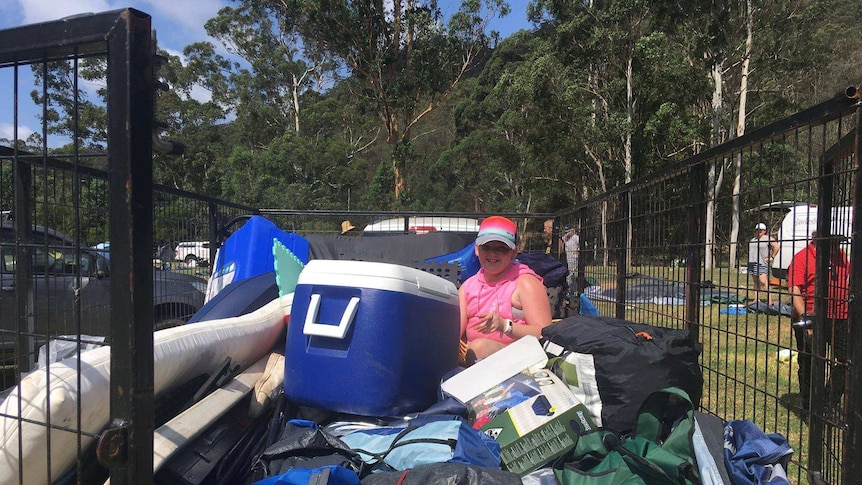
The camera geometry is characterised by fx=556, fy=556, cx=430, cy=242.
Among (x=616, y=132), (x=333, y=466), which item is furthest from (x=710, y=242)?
(x=616, y=132)

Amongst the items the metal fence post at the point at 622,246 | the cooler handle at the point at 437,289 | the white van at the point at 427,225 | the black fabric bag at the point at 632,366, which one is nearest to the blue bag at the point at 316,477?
the cooler handle at the point at 437,289

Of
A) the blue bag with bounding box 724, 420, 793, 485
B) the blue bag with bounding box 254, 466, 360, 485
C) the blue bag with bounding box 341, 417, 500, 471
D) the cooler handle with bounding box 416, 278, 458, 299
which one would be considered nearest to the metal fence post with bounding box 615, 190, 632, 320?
the cooler handle with bounding box 416, 278, 458, 299

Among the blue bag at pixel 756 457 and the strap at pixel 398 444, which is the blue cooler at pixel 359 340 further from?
the blue bag at pixel 756 457

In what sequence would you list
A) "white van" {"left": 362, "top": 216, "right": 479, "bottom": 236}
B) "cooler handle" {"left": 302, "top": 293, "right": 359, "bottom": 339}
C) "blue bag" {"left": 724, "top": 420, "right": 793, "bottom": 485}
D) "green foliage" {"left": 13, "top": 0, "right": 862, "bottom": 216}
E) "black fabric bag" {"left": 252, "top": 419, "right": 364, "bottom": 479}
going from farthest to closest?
"green foliage" {"left": 13, "top": 0, "right": 862, "bottom": 216}, "white van" {"left": 362, "top": 216, "right": 479, "bottom": 236}, "cooler handle" {"left": 302, "top": 293, "right": 359, "bottom": 339}, "black fabric bag" {"left": 252, "top": 419, "right": 364, "bottom": 479}, "blue bag" {"left": 724, "top": 420, "right": 793, "bottom": 485}

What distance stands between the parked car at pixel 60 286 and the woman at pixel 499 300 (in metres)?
1.75

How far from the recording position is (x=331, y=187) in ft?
83.5

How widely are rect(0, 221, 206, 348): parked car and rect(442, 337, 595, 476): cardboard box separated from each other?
1.30 m

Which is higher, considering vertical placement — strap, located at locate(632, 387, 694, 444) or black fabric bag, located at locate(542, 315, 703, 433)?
black fabric bag, located at locate(542, 315, 703, 433)

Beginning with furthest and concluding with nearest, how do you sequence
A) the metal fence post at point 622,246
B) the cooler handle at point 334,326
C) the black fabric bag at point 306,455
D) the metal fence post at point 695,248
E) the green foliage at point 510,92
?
the green foliage at point 510,92, the metal fence post at point 622,246, the metal fence post at point 695,248, the cooler handle at point 334,326, the black fabric bag at point 306,455

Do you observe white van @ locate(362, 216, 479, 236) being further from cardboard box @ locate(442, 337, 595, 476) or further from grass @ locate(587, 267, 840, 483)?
cardboard box @ locate(442, 337, 595, 476)

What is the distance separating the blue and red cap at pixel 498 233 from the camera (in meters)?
3.34

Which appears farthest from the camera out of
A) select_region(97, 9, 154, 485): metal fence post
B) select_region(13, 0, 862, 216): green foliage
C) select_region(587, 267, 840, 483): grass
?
select_region(13, 0, 862, 216): green foliage

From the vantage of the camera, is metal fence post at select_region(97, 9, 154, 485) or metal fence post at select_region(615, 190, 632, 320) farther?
metal fence post at select_region(615, 190, 632, 320)

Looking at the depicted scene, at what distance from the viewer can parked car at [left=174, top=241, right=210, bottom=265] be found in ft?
13.0
